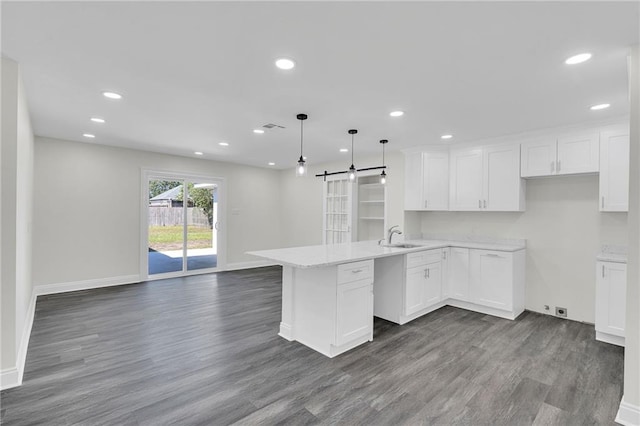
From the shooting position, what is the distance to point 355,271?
10.3 feet

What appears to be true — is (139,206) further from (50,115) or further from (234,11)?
(234,11)

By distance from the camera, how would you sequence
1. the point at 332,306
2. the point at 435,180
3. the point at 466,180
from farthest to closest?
1. the point at 435,180
2. the point at 466,180
3. the point at 332,306

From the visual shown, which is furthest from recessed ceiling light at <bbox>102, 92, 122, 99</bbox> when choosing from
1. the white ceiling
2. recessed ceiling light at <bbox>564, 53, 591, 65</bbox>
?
recessed ceiling light at <bbox>564, 53, 591, 65</bbox>

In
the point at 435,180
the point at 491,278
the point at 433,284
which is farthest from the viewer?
the point at 435,180

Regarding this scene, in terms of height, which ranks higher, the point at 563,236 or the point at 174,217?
the point at 174,217

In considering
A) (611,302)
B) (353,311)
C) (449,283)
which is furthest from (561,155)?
(353,311)

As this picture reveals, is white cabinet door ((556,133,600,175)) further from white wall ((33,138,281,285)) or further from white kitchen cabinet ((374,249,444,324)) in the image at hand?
white wall ((33,138,281,285))

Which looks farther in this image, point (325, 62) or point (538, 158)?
point (538, 158)

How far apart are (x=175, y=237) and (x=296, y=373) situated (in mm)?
4691

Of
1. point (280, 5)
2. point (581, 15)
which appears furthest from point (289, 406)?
point (581, 15)

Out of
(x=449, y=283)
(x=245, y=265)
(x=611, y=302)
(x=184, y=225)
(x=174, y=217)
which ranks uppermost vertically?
(x=174, y=217)

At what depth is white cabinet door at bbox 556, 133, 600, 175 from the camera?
11.9 ft

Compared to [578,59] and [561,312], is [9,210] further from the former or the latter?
[561,312]

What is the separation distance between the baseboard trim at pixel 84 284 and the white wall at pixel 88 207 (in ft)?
0.20
